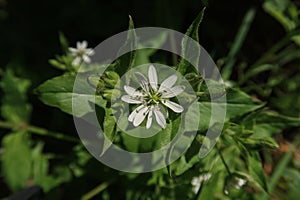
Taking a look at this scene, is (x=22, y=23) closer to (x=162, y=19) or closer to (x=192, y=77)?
(x=162, y=19)

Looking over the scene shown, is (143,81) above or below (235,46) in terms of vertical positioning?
above

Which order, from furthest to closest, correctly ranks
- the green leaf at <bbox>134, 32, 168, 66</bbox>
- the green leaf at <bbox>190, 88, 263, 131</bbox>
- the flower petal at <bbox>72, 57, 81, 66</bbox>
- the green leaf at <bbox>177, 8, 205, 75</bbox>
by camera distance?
the green leaf at <bbox>134, 32, 168, 66</bbox> < the flower petal at <bbox>72, 57, 81, 66</bbox> < the green leaf at <bbox>190, 88, 263, 131</bbox> < the green leaf at <bbox>177, 8, 205, 75</bbox>

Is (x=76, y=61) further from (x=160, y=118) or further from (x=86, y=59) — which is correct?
(x=160, y=118)

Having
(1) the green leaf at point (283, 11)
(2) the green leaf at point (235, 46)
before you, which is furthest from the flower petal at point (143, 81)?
(1) the green leaf at point (283, 11)

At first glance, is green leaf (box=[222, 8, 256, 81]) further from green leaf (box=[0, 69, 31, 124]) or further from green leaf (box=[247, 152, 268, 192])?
green leaf (box=[0, 69, 31, 124])

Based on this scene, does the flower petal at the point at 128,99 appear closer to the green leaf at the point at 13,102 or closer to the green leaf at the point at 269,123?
the green leaf at the point at 269,123

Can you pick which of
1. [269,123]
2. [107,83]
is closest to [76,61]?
[107,83]

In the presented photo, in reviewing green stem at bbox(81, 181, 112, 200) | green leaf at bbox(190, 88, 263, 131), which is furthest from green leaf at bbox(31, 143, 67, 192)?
green leaf at bbox(190, 88, 263, 131)
